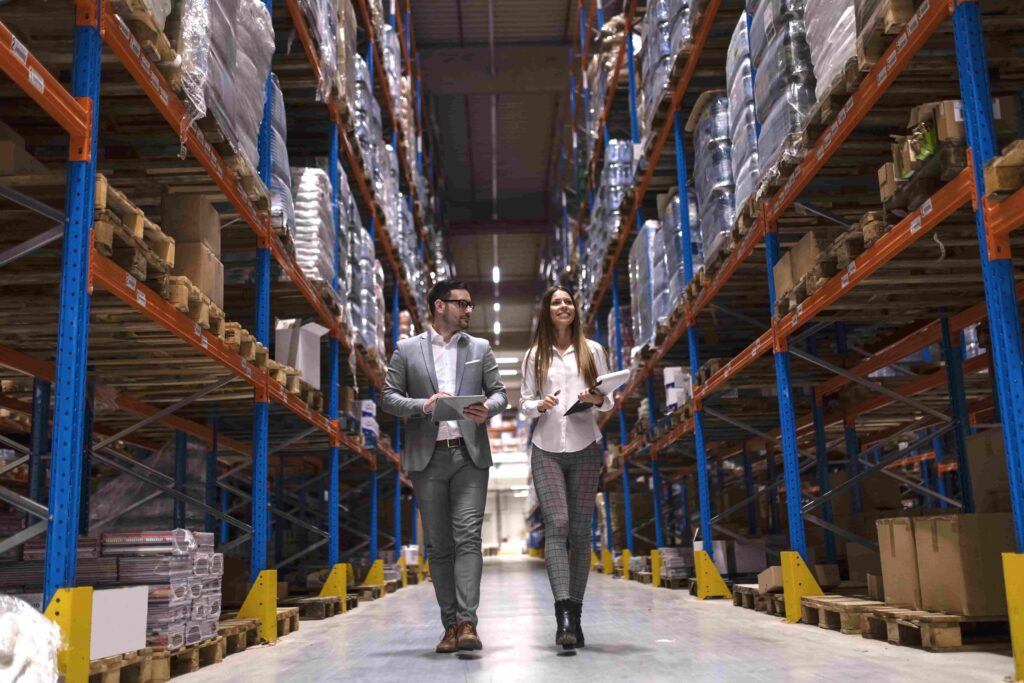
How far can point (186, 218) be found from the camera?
5270mm

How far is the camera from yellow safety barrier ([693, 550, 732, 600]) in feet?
26.6

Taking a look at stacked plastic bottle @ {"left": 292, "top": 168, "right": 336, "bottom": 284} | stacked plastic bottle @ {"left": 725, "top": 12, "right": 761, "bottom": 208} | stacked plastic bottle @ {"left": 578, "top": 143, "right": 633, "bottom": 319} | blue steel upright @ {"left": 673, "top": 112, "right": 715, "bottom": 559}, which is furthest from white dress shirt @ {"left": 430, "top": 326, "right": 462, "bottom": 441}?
stacked plastic bottle @ {"left": 578, "top": 143, "right": 633, "bottom": 319}

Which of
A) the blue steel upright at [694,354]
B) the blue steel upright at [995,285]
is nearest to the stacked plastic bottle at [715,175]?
the blue steel upright at [694,354]

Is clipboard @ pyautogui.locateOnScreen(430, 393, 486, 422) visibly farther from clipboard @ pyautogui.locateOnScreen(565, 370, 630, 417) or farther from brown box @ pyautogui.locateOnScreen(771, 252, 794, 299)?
brown box @ pyautogui.locateOnScreen(771, 252, 794, 299)

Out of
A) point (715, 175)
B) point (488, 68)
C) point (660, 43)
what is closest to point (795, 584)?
point (715, 175)

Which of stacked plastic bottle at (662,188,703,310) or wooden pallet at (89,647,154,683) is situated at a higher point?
stacked plastic bottle at (662,188,703,310)

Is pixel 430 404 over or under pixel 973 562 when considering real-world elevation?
over

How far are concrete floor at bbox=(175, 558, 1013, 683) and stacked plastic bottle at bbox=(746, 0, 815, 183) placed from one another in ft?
9.25

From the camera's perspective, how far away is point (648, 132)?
9555 mm

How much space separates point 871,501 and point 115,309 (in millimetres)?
6244

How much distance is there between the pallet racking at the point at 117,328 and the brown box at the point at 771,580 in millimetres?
3403

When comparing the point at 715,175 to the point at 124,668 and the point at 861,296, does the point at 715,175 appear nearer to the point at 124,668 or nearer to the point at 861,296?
the point at 861,296

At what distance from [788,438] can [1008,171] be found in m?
3.03

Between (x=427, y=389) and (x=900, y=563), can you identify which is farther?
(x=900, y=563)
